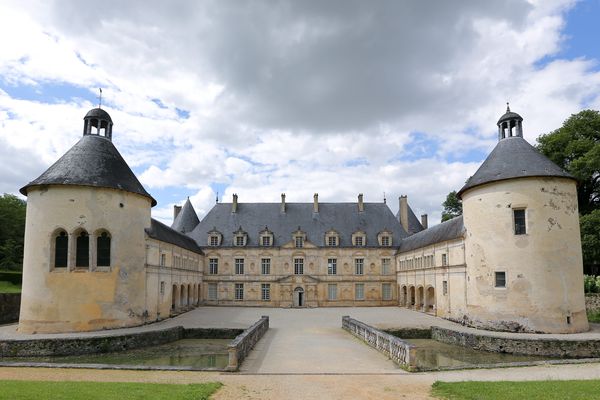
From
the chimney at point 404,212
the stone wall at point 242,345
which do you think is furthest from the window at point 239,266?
the stone wall at point 242,345

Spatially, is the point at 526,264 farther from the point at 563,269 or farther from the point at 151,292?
the point at 151,292

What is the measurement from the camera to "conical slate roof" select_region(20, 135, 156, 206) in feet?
63.4

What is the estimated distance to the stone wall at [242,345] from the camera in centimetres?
1155

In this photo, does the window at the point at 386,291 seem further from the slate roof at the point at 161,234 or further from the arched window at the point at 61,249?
the arched window at the point at 61,249

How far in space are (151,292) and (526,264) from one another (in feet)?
58.7

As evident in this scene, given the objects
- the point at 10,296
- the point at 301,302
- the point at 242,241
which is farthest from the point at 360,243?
the point at 10,296

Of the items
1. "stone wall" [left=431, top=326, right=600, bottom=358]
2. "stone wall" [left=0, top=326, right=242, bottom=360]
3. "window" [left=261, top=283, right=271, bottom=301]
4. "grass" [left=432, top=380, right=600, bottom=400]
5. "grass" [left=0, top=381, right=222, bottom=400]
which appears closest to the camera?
"grass" [left=0, top=381, right=222, bottom=400]

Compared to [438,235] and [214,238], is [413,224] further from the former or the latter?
[214,238]

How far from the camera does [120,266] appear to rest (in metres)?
20.0

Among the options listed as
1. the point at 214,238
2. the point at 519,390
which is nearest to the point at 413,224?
the point at 214,238

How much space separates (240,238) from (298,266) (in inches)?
218

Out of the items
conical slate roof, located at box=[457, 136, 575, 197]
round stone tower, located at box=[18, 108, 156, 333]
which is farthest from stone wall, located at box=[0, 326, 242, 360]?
conical slate roof, located at box=[457, 136, 575, 197]

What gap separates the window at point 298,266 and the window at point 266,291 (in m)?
2.63

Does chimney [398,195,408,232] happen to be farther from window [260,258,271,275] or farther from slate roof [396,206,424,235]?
window [260,258,271,275]
